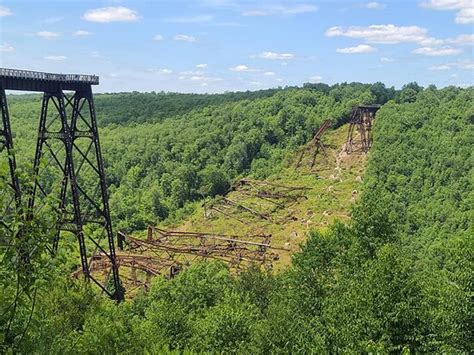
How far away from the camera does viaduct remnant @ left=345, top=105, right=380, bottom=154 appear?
72438 millimetres

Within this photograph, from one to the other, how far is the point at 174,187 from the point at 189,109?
132 feet

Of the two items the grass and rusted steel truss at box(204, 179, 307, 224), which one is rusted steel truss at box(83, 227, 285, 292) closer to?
the grass

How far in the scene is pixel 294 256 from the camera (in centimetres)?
2544

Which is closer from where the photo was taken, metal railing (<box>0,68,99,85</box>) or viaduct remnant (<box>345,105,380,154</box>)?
metal railing (<box>0,68,99,85</box>)

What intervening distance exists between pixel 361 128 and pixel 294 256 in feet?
169

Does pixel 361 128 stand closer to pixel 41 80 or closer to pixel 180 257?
pixel 180 257

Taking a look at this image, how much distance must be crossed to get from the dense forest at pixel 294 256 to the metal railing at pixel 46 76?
26.1ft

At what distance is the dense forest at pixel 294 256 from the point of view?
50.8ft

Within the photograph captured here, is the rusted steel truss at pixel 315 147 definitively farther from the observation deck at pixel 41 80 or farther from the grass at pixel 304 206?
the observation deck at pixel 41 80

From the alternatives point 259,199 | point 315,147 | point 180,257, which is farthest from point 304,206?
point 315,147

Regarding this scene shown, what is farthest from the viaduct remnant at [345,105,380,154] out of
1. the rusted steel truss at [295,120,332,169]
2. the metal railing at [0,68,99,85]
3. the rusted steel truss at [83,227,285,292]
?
the metal railing at [0,68,99,85]

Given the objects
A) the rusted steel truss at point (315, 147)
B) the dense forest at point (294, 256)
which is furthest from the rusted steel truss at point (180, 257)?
the rusted steel truss at point (315, 147)

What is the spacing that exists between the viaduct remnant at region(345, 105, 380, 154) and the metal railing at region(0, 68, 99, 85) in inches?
2122

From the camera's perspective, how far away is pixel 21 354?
1041 cm
